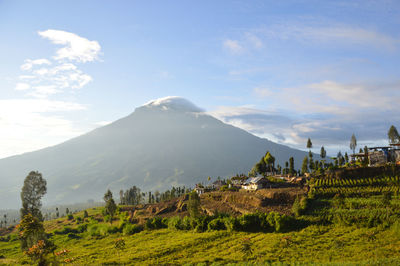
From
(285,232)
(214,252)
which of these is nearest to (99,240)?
(214,252)

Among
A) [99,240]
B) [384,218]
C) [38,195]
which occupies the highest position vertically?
[38,195]

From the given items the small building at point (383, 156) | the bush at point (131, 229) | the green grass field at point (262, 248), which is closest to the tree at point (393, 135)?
the small building at point (383, 156)

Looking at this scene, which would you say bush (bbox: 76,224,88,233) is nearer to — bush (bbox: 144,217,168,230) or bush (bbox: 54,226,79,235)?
bush (bbox: 54,226,79,235)

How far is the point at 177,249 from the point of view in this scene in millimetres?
47500

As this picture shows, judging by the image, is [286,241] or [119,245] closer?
[286,241]

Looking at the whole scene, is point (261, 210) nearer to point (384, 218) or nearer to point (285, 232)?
point (285, 232)

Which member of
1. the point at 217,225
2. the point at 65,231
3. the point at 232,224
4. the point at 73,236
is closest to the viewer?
the point at 232,224

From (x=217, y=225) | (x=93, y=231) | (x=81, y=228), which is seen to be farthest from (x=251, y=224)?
(x=81, y=228)

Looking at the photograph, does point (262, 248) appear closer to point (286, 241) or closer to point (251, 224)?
point (286, 241)

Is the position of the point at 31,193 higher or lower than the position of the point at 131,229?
higher

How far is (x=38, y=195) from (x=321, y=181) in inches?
3079

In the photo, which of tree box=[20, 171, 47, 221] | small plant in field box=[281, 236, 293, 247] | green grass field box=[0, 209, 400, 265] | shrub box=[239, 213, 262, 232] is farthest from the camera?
tree box=[20, 171, 47, 221]

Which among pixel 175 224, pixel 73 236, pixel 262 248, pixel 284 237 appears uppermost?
pixel 284 237

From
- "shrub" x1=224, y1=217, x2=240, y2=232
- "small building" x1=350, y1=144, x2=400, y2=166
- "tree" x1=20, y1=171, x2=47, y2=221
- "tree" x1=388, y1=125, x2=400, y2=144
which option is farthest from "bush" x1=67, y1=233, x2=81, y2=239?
"tree" x1=388, y1=125, x2=400, y2=144
